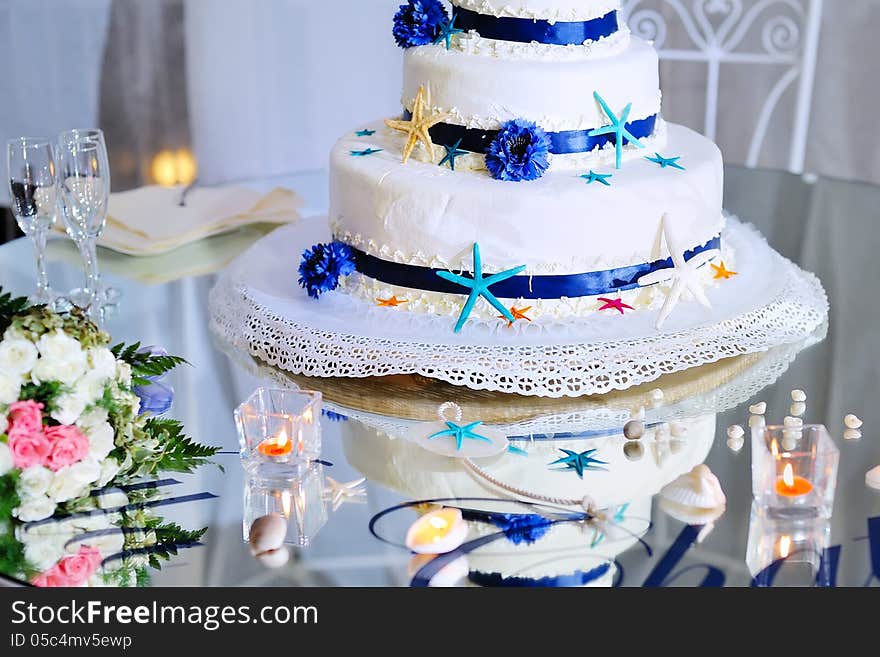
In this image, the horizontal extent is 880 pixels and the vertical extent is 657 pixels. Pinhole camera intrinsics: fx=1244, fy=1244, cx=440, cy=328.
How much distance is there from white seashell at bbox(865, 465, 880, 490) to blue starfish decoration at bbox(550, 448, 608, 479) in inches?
15.8

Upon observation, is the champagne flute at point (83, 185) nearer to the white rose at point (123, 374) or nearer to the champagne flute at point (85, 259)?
the champagne flute at point (85, 259)

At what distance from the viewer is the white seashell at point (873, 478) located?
1897 mm

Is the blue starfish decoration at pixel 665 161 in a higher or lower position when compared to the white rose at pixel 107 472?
higher

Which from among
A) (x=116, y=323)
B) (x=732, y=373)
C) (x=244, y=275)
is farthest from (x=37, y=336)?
(x=732, y=373)

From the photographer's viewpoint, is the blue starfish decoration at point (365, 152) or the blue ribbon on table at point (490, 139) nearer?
the blue ribbon on table at point (490, 139)

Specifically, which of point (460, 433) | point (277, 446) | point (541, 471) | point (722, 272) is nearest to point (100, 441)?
point (277, 446)

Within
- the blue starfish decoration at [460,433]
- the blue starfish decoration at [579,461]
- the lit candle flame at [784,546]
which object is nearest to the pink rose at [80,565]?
the blue starfish decoration at [460,433]

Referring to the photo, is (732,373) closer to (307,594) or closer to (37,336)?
(307,594)

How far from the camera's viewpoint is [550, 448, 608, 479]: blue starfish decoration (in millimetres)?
1943

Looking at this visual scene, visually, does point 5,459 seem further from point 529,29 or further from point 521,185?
point 529,29

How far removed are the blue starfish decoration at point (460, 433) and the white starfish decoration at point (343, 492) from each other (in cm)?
18

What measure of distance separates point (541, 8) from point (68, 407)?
123cm

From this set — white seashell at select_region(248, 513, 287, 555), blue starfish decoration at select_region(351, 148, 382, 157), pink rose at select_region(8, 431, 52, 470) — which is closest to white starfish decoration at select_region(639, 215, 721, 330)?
blue starfish decoration at select_region(351, 148, 382, 157)

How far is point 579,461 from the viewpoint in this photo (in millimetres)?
1964
